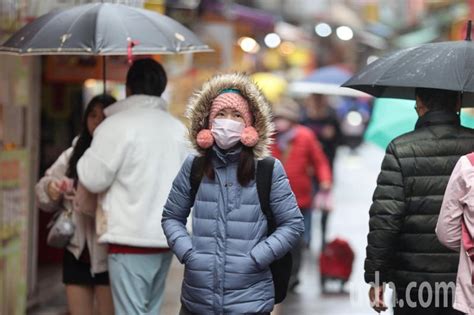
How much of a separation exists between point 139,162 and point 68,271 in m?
1.11

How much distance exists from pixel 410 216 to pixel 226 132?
123 centimetres

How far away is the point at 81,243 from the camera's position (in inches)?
320

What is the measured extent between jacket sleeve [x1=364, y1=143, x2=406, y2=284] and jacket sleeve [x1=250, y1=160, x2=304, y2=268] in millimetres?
525

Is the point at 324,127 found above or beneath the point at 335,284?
above

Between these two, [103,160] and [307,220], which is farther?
[307,220]

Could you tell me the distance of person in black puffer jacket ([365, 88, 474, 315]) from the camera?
6.63 meters

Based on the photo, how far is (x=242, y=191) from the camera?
629 cm

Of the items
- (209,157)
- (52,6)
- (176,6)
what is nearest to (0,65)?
(52,6)

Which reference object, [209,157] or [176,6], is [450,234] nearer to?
[209,157]

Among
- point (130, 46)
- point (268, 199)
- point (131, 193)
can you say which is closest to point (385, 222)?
point (268, 199)

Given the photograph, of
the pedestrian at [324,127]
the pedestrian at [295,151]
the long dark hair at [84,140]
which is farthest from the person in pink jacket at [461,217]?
the pedestrian at [324,127]

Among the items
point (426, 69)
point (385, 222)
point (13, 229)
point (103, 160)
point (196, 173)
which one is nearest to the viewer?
point (196, 173)

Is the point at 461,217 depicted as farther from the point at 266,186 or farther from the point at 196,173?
the point at 196,173

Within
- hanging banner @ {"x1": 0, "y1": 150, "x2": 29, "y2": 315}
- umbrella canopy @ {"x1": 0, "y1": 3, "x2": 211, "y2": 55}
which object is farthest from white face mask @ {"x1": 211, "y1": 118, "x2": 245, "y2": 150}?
hanging banner @ {"x1": 0, "y1": 150, "x2": 29, "y2": 315}
